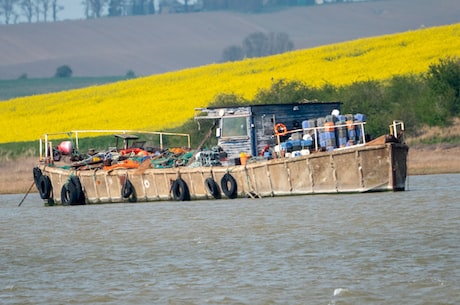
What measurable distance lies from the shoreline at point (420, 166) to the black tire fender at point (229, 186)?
8.75m

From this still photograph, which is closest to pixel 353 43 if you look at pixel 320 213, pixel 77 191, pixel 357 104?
pixel 357 104

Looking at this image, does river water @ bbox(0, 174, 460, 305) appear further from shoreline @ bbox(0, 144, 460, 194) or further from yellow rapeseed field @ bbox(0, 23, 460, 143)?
yellow rapeseed field @ bbox(0, 23, 460, 143)

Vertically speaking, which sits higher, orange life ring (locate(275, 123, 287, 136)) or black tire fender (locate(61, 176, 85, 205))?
orange life ring (locate(275, 123, 287, 136))

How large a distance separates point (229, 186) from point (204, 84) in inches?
1641

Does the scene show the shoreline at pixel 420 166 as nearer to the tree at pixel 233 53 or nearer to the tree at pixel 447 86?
the tree at pixel 447 86

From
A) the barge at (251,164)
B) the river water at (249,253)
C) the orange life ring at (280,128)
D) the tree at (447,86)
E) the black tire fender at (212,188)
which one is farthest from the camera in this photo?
the tree at (447,86)

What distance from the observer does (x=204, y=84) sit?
3349 inches

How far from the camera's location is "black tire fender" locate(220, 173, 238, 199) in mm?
43500

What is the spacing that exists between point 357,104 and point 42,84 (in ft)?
346

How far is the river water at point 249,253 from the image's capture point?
22.0 meters

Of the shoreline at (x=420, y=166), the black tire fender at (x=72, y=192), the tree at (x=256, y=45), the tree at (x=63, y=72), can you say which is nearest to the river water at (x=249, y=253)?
the black tire fender at (x=72, y=192)

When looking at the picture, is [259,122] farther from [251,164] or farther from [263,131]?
[251,164]

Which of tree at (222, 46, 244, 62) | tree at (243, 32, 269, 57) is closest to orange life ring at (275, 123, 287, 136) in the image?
tree at (243, 32, 269, 57)

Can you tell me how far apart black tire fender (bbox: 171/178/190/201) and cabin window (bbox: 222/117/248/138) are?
8.38 feet
